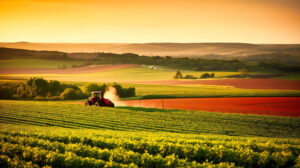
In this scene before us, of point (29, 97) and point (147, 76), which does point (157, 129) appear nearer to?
point (29, 97)

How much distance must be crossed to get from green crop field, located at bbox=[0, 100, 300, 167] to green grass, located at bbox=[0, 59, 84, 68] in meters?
82.4

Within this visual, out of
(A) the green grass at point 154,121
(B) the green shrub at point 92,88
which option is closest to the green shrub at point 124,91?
Result: (B) the green shrub at point 92,88

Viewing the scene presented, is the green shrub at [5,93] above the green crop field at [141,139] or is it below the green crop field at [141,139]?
above

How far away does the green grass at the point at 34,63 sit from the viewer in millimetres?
110875

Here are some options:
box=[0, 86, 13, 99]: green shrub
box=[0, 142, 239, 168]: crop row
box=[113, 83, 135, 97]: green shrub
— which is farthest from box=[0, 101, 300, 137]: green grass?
box=[0, 86, 13, 99]: green shrub

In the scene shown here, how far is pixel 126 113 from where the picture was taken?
35.9 meters

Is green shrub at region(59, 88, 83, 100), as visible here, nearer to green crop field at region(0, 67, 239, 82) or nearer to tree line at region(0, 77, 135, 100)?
tree line at region(0, 77, 135, 100)

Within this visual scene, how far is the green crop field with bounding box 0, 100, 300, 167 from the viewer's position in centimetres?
1127

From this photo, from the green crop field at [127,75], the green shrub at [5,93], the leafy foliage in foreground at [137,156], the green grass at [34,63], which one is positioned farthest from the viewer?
the green grass at [34,63]

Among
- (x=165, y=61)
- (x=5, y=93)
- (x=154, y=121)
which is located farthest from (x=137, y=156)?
(x=165, y=61)

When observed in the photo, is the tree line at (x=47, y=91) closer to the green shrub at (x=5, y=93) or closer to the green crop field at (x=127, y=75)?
the green shrub at (x=5, y=93)

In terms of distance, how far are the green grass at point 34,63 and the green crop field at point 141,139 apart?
8236 cm

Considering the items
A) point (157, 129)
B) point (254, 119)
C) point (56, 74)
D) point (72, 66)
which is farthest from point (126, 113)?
point (72, 66)

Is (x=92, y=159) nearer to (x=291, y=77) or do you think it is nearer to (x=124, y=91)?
(x=124, y=91)
